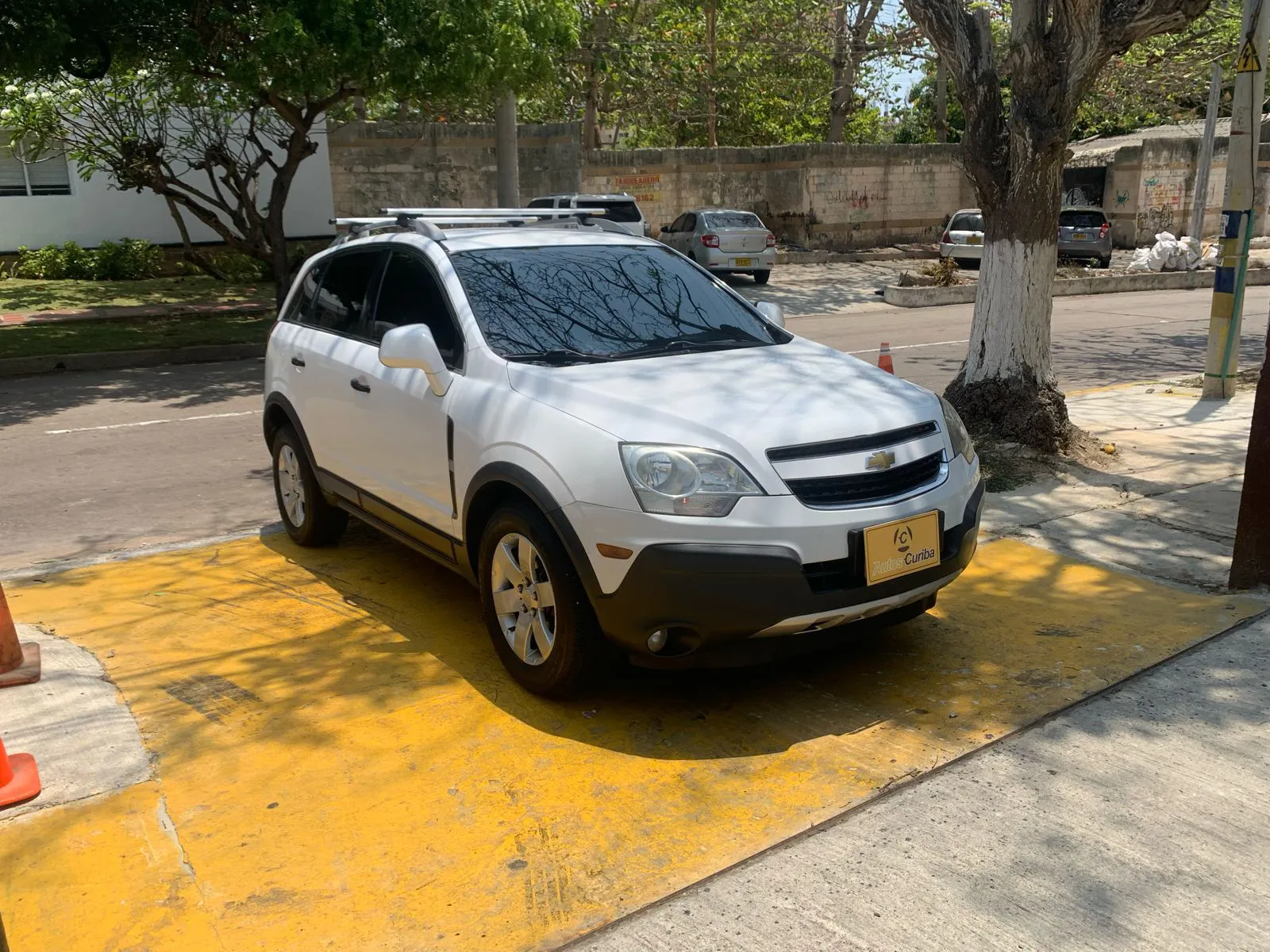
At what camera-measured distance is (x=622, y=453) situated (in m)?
3.89

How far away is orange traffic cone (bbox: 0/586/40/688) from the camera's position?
14.7 ft

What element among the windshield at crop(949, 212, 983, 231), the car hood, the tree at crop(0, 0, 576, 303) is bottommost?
the car hood

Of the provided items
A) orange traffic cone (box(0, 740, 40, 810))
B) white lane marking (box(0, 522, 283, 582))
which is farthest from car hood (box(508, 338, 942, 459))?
white lane marking (box(0, 522, 283, 582))

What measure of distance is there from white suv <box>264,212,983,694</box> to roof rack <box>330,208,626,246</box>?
0.41 ft

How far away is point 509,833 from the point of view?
137 inches

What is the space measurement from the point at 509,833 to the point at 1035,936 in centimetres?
151

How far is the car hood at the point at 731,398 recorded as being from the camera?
3975 mm

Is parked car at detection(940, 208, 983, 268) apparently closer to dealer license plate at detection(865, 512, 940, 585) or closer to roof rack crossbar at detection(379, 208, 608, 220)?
roof rack crossbar at detection(379, 208, 608, 220)

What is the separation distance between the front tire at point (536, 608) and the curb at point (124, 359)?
11.3 metres

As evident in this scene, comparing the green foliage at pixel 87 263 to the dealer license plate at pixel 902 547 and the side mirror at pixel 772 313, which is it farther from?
the dealer license plate at pixel 902 547

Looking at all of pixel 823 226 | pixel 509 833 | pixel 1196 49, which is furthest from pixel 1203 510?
pixel 823 226

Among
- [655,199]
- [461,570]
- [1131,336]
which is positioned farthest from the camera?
[655,199]

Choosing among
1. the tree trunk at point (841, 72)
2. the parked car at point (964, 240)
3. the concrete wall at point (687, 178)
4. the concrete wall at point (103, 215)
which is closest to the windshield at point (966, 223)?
the parked car at point (964, 240)

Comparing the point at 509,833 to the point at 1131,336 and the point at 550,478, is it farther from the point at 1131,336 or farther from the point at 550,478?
the point at 1131,336
